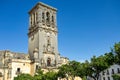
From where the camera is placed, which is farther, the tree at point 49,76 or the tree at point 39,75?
the tree at point 49,76

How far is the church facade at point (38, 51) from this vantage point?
56594mm

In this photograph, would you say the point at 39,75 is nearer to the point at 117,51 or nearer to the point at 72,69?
the point at 72,69

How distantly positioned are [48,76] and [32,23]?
90.4 feet

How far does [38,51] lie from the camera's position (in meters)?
59.3

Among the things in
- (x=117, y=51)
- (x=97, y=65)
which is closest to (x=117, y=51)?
(x=117, y=51)

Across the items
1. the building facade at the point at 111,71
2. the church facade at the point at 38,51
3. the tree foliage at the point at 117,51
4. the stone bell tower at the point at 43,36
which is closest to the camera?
the tree foliage at the point at 117,51

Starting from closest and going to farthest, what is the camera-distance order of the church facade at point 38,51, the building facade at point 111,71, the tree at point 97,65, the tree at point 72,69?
the tree at point 97,65, the tree at point 72,69, the church facade at point 38,51, the building facade at point 111,71

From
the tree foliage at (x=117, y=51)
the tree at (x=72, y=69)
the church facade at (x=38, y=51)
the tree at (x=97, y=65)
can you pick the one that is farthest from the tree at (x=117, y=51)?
the church facade at (x=38, y=51)

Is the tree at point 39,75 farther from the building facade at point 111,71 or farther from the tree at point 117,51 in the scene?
the building facade at point 111,71

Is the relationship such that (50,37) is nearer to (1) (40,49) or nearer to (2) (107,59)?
(1) (40,49)

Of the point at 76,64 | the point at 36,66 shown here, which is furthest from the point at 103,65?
the point at 36,66

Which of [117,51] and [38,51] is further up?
[38,51]

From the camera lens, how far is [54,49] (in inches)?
2486

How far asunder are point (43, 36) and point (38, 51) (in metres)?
5.18
